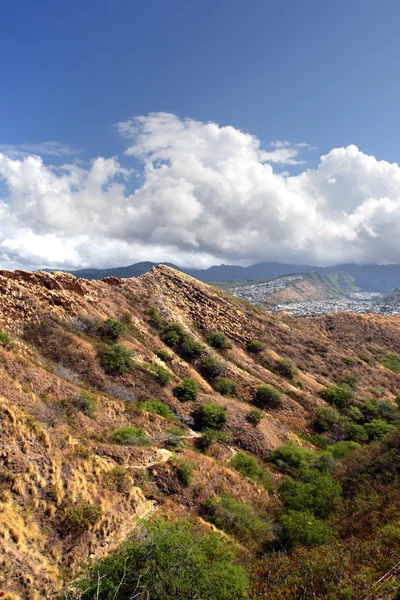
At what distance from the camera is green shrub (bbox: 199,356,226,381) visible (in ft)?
131

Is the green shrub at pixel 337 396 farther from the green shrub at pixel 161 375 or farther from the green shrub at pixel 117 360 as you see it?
the green shrub at pixel 117 360

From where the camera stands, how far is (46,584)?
11.9 m

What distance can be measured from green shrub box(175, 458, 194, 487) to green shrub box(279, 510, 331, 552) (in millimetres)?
5979

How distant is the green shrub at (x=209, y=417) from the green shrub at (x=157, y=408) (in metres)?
2.57

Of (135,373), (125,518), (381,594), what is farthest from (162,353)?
(381,594)

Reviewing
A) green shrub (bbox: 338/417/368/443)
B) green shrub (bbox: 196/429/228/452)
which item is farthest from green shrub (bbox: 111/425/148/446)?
green shrub (bbox: 338/417/368/443)

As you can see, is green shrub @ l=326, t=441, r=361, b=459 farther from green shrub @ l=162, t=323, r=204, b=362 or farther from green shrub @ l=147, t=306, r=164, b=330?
green shrub @ l=147, t=306, r=164, b=330

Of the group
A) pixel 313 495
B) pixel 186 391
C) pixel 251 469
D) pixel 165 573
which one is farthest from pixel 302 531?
pixel 186 391

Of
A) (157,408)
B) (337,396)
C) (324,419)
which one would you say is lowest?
(324,419)

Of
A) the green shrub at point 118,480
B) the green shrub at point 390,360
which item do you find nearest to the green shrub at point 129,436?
the green shrub at point 118,480

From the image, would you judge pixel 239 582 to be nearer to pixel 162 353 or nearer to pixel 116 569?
pixel 116 569

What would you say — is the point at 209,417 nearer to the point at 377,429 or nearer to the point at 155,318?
the point at 155,318

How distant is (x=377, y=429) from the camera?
37.5 meters

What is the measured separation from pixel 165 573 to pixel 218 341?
118 feet
